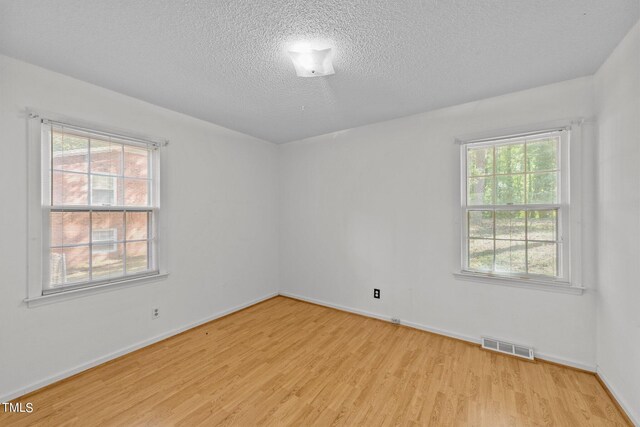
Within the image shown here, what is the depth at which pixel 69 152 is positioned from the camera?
7.61 feet

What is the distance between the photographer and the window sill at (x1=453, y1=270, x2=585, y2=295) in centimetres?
238

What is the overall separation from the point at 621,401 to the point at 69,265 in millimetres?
4447

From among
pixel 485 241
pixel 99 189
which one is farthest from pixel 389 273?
pixel 99 189

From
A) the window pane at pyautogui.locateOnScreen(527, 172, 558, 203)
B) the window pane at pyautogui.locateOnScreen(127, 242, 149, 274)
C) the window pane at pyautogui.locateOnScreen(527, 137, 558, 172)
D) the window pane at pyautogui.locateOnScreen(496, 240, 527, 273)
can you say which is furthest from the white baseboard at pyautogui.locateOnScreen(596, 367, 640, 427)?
the window pane at pyautogui.locateOnScreen(127, 242, 149, 274)

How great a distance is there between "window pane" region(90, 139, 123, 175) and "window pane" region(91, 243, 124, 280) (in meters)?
0.73

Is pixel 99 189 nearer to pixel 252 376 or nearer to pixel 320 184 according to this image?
pixel 252 376

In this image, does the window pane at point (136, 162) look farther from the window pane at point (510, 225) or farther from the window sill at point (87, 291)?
the window pane at point (510, 225)

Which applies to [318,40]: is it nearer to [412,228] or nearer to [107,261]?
[412,228]

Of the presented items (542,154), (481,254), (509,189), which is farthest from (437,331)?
(542,154)

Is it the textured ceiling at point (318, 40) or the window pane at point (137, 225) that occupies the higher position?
the textured ceiling at point (318, 40)

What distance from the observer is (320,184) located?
4.06 meters

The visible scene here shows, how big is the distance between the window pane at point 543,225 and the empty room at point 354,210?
12mm

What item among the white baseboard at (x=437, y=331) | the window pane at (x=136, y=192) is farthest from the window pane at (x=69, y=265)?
the white baseboard at (x=437, y=331)

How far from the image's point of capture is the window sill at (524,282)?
7.80 feet
